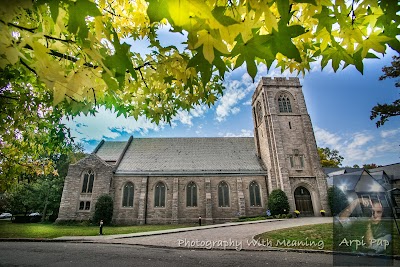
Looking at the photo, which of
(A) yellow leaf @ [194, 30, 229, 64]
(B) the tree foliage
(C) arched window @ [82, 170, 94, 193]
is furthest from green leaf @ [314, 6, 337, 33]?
(C) arched window @ [82, 170, 94, 193]

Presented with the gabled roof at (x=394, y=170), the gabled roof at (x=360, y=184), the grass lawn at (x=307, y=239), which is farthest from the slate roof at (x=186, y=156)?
the gabled roof at (x=394, y=170)

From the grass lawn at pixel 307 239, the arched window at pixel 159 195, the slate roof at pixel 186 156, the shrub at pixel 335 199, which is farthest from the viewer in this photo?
the slate roof at pixel 186 156

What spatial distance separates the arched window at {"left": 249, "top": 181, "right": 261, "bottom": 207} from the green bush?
15.1m

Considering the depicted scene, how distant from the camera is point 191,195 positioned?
2367 centimetres

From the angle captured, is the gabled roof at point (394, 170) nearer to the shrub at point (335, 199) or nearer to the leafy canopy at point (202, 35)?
the shrub at point (335, 199)

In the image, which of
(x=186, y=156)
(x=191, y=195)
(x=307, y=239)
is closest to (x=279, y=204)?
(x=191, y=195)

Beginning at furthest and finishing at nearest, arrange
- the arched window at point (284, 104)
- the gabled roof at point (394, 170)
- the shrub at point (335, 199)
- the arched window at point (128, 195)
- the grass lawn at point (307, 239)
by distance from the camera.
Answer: the gabled roof at point (394, 170), the arched window at point (284, 104), the arched window at point (128, 195), the shrub at point (335, 199), the grass lawn at point (307, 239)

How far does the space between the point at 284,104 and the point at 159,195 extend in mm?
19048

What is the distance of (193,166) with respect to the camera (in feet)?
82.7

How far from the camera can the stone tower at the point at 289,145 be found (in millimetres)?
22031

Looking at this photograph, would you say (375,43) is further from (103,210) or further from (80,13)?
(103,210)

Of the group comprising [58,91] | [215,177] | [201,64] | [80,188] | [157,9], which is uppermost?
[215,177]

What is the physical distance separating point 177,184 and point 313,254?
1707 cm

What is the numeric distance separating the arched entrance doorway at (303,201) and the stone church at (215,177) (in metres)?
0.10
